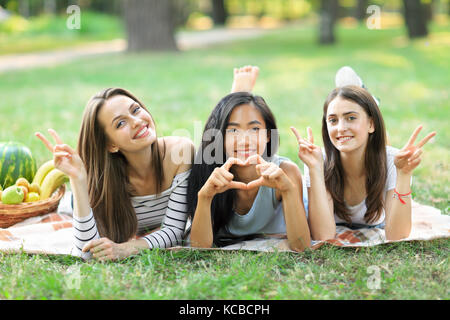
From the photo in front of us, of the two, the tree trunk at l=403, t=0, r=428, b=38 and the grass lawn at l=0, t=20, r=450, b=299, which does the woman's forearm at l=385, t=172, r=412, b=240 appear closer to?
the grass lawn at l=0, t=20, r=450, b=299

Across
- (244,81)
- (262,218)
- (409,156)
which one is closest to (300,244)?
(262,218)

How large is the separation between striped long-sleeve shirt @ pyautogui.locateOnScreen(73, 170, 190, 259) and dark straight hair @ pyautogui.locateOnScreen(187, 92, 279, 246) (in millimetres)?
62

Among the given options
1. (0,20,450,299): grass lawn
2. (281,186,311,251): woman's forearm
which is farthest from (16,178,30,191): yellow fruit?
(281,186,311,251): woman's forearm

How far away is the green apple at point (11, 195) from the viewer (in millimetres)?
3736

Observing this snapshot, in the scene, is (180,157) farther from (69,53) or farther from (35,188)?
(69,53)

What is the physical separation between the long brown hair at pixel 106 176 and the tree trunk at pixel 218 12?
29.8 meters

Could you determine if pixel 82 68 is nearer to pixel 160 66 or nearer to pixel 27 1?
pixel 160 66

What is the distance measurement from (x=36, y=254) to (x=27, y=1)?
27.5m

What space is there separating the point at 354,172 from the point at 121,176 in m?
1.50

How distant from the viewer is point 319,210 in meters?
3.18

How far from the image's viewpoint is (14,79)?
37.6ft

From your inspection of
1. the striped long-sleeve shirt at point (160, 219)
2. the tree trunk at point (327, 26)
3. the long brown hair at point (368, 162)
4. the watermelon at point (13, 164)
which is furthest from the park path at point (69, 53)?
the long brown hair at point (368, 162)

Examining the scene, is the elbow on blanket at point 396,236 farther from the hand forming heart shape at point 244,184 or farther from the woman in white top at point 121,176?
the woman in white top at point 121,176
